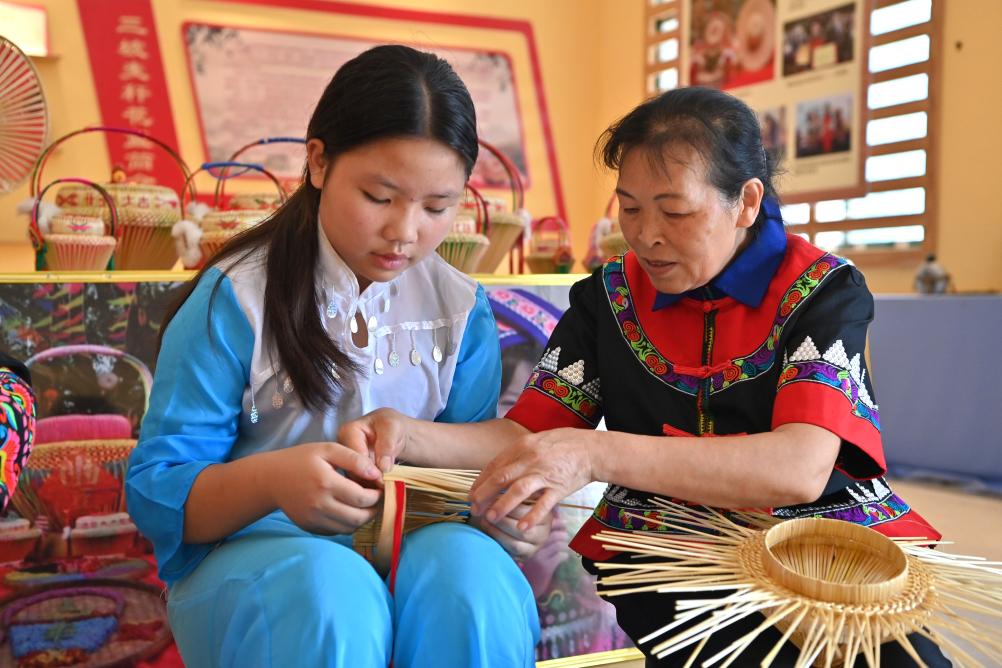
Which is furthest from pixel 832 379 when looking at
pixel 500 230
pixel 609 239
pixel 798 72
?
pixel 798 72

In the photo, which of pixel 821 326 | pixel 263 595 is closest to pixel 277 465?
pixel 263 595

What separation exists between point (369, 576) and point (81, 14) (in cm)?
525

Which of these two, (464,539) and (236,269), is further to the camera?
(236,269)

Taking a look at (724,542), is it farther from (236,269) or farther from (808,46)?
(808,46)

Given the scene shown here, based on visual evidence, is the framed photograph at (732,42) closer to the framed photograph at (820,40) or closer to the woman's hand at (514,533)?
the framed photograph at (820,40)

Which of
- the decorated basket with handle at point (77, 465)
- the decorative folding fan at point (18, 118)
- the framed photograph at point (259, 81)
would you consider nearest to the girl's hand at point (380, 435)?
the decorated basket with handle at point (77, 465)

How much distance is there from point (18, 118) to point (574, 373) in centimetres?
202

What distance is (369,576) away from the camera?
899 mm

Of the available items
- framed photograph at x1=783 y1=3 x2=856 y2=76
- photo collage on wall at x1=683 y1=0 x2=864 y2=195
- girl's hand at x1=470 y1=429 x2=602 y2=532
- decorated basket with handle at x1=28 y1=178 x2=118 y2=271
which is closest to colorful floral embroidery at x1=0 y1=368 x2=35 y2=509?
girl's hand at x1=470 y1=429 x2=602 y2=532

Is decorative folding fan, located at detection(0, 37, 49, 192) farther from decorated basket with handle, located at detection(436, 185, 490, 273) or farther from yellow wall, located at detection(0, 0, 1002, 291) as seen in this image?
yellow wall, located at detection(0, 0, 1002, 291)

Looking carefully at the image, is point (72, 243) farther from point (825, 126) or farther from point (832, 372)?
point (825, 126)

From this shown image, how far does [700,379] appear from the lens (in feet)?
3.72

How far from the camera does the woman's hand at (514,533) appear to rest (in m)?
1.00

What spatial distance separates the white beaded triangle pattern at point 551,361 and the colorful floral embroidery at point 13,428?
68 centimetres
